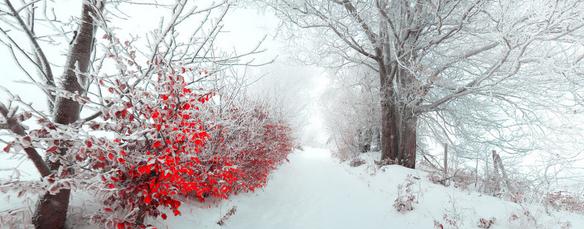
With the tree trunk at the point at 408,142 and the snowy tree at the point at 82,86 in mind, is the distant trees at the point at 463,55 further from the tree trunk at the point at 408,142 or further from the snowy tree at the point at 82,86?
the snowy tree at the point at 82,86

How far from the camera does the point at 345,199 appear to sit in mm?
6730

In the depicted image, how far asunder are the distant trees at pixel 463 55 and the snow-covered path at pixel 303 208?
99.6 inches

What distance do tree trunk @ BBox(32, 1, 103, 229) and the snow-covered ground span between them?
19 centimetres

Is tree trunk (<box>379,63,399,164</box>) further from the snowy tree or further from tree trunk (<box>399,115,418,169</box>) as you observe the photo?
the snowy tree

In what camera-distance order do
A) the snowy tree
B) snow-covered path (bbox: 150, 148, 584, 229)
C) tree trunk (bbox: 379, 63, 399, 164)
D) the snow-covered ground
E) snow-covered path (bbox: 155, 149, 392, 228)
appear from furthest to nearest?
tree trunk (bbox: 379, 63, 399, 164), snow-covered path (bbox: 155, 149, 392, 228), snow-covered path (bbox: 150, 148, 584, 229), the snow-covered ground, the snowy tree

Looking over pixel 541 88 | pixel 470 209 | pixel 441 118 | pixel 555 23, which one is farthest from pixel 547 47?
pixel 441 118

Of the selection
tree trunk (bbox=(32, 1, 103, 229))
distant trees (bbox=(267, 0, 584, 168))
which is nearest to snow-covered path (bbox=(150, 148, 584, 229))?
tree trunk (bbox=(32, 1, 103, 229))

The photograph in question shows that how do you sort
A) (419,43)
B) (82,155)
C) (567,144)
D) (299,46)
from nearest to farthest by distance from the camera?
(82,155) → (567,144) → (419,43) → (299,46)

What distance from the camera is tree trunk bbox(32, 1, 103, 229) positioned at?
2.66 m

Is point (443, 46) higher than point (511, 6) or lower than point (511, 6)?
higher

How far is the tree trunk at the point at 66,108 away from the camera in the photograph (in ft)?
8.74

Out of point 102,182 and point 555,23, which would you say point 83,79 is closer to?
point 102,182

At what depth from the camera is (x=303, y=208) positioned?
6.01m

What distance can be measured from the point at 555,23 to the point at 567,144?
132 inches
